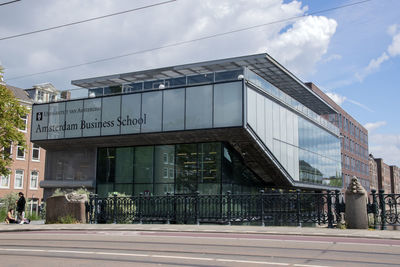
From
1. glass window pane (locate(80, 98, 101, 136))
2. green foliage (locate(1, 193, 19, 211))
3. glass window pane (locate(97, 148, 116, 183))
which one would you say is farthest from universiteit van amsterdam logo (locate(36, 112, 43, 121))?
green foliage (locate(1, 193, 19, 211))

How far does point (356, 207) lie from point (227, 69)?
1718cm

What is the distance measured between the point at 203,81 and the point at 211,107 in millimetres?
1801

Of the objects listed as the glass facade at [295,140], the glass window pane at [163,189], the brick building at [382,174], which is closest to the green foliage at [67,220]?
the glass window pane at [163,189]

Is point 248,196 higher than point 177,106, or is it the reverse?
point 177,106

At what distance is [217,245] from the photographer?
11.0 m

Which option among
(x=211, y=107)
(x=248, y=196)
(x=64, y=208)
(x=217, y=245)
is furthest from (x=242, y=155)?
(x=217, y=245)

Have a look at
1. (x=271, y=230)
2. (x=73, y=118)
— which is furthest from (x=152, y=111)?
(x=271, y=230)

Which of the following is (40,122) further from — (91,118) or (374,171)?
(374,171)

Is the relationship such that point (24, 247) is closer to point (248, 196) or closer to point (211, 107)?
point (248, 196)

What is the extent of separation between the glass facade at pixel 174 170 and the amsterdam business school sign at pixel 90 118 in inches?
80.5

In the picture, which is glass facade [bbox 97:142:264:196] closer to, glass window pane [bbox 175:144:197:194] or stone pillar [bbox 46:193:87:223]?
glass window pane [bbox 175:144:197:194]

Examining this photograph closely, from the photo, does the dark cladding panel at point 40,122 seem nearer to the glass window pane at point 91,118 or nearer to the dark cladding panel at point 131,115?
the glass window pane at point 91,118

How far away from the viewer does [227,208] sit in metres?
18.8

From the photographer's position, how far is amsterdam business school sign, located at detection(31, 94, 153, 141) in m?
27.2
